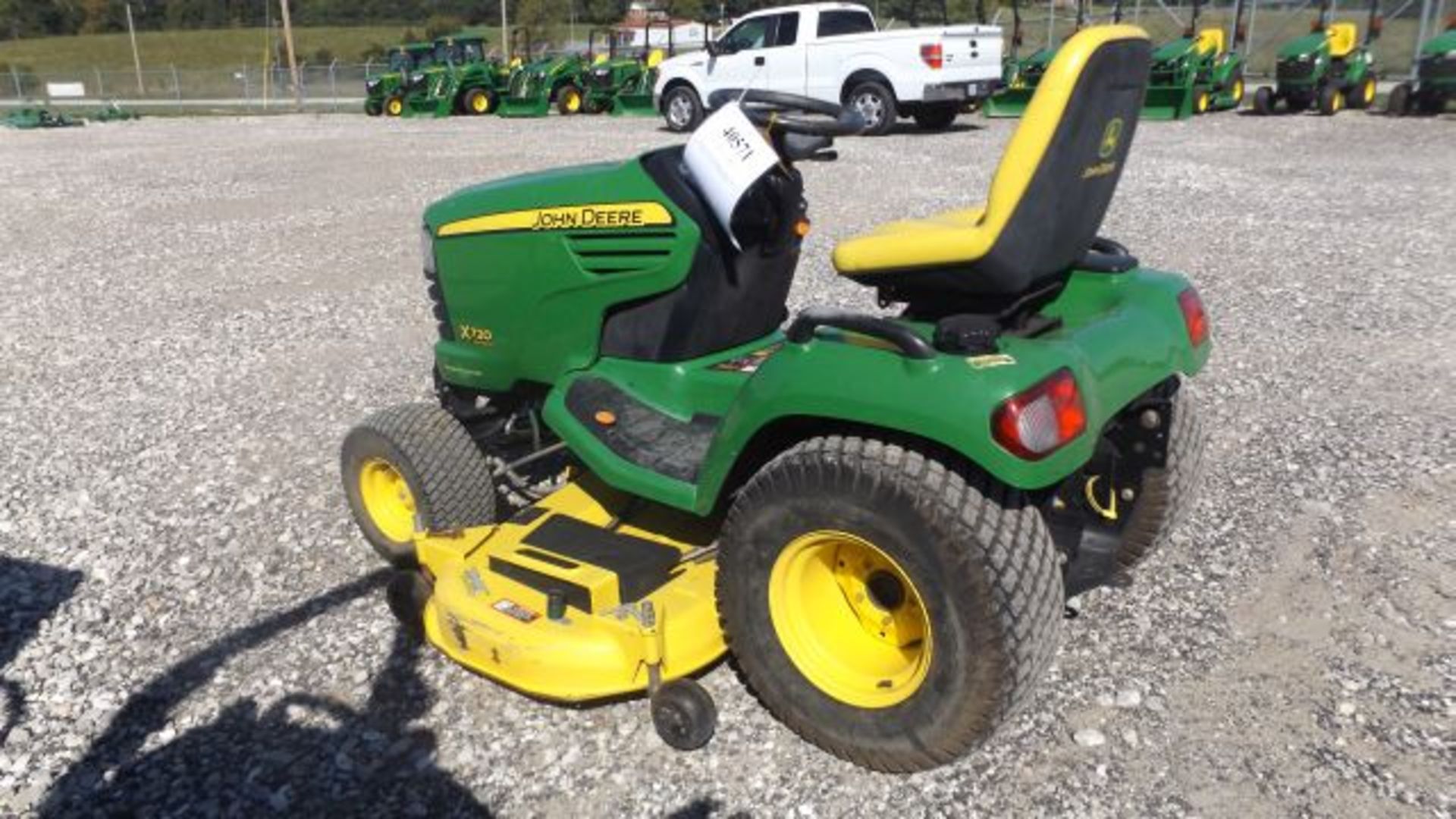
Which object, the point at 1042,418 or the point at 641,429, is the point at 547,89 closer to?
the point at 641,429

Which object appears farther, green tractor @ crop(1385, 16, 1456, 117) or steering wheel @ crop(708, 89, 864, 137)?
green tractor @ crop(1385, 16, 1456, 117)

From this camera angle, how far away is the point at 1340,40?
53.7 ft

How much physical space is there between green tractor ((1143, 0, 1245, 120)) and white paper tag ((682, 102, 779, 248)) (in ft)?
49.2

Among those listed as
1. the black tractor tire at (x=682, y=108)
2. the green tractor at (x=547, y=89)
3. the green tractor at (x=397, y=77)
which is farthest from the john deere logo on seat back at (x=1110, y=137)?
the green tractor at (x=397, y=77)

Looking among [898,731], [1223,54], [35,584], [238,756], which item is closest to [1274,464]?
[898,731]

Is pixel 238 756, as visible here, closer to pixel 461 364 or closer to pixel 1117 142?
pixel 461 364

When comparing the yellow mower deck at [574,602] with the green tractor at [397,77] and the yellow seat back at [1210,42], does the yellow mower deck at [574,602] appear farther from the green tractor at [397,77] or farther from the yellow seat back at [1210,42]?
the green tractor at [397,77]

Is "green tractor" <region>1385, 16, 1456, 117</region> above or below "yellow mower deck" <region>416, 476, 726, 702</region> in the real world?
above

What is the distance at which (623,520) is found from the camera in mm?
3219

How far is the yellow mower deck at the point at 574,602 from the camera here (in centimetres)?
262

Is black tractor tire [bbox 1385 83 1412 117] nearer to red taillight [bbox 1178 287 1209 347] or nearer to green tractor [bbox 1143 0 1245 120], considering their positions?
green tractor [bbox 1143 0 1245 120]

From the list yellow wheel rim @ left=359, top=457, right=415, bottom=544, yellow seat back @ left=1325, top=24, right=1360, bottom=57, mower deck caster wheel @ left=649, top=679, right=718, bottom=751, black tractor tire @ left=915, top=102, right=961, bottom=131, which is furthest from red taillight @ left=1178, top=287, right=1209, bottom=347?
yellow seat back @ left=1325, top=24, right=1360, bottom=57

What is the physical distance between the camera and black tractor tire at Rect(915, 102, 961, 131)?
15621 mm

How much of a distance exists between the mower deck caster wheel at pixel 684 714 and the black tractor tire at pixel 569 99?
2099 centimetres
